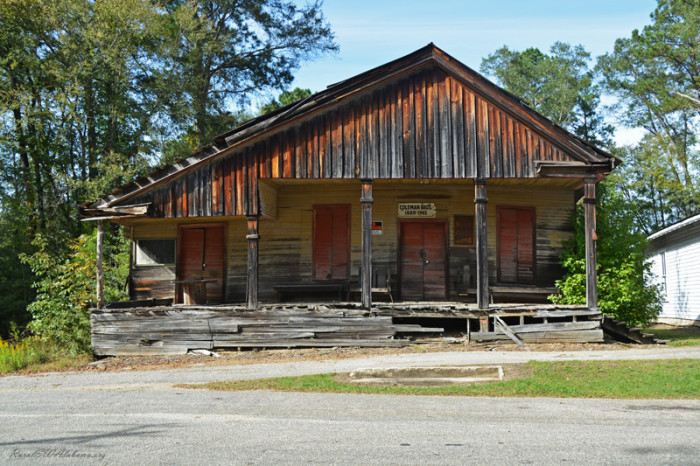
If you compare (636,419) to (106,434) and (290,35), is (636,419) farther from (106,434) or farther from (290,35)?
(290,35)

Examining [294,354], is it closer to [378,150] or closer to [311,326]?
[311,326]

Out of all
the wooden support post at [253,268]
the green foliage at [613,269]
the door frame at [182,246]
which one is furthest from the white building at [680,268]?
the door frame at [182,246]

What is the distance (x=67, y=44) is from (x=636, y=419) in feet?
85.2

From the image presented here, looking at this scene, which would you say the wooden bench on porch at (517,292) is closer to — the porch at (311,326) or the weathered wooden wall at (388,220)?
the weathered wooden wall at (388,220)

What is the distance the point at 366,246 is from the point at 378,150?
2.41 meters

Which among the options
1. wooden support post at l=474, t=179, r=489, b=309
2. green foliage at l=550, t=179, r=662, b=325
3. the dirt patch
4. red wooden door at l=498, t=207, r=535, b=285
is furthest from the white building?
wooden support post at l=474, t=179, r=489, b=309

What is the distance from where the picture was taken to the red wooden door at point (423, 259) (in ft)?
56.8

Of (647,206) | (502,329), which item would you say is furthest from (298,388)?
(647,206)

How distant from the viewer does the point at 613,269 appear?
51.2 ft

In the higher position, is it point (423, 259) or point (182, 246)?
point (182, 246)

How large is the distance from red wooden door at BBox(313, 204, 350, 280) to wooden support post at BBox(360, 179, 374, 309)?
2564mm

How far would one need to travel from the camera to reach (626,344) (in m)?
14.5

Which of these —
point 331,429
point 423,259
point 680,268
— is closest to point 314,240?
point 423,259

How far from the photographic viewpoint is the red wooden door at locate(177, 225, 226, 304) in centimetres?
1783
